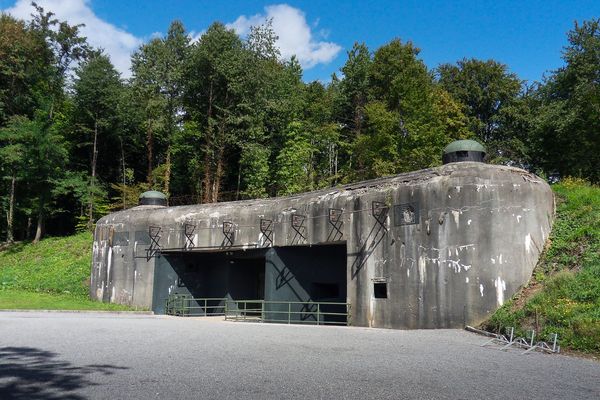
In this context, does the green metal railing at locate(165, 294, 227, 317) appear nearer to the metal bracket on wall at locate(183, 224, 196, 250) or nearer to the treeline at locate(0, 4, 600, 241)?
the metal bracket on wall at locate(183, 224, 196, 250)

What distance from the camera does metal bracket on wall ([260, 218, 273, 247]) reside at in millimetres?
20250

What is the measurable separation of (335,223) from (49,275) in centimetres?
2004

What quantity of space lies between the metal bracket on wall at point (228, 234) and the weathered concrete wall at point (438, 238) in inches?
119

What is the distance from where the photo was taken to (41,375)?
679 cm

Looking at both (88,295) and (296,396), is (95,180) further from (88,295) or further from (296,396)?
(296,396)

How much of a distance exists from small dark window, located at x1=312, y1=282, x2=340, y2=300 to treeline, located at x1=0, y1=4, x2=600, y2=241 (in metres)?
12.3

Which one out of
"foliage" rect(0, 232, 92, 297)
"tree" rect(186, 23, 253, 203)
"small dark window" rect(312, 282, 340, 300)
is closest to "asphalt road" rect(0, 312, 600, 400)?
"small dark window" rect(312, 282, 340, 300)

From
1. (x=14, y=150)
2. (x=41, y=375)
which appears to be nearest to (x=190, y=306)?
(x=41, y=375)

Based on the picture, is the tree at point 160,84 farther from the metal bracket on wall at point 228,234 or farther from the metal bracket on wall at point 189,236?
the metal bracket on wall at point 228,234

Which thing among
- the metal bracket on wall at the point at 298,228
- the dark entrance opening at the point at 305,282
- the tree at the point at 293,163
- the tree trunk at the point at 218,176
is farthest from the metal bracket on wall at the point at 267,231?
the tree at the point at 293,163

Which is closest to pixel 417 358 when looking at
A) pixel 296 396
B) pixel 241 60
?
pixel 296 396

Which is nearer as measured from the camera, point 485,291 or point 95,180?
point 485,291

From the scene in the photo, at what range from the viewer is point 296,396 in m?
6.00

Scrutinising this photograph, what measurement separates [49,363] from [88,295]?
19.7m
